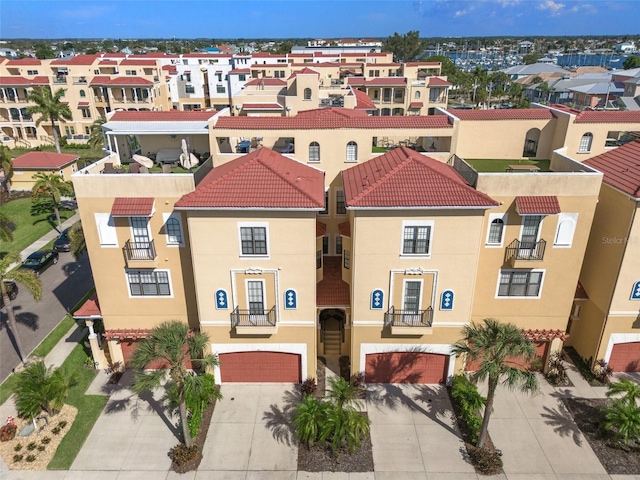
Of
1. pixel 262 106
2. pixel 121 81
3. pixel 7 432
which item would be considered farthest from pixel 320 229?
pixel 121 81

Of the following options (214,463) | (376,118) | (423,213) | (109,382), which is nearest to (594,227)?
(423,213)

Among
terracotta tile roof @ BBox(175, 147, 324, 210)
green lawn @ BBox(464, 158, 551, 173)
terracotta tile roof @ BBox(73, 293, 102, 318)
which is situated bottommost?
terracotta tile roof @ BBox(73, 293, 102, 318)

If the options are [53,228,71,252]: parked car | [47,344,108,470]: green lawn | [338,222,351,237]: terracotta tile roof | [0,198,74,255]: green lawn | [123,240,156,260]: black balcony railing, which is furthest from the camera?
[0,198,74,255]: green lawn

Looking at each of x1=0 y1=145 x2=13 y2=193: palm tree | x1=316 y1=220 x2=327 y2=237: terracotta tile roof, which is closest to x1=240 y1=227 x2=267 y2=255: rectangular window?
x1=316 y1=220 x2=327 y2=237: terracotta tile roof

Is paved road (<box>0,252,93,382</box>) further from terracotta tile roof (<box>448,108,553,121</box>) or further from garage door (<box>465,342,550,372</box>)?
terracotta tile roof (<box>448,108,553,121</box>)

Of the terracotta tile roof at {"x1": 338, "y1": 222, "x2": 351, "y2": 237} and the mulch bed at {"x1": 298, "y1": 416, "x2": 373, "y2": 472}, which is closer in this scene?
the mulch bed at {"x1": 298, "y1": 416, "x2": 373, "y2": 472}

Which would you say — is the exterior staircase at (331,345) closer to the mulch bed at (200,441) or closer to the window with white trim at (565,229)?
the mulch bed at (200,441)

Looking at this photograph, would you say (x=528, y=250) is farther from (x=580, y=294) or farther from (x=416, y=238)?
(x=416, y=238)
